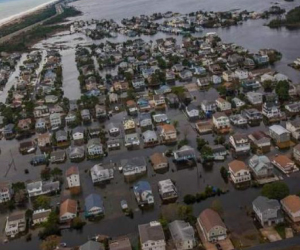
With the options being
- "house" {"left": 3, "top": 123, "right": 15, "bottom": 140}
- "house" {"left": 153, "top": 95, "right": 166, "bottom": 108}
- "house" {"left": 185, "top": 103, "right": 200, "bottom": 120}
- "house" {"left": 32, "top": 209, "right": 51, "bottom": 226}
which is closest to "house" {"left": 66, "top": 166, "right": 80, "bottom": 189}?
"house" {"left": 32, "top": 209, "right": 51, "bottom": 226}

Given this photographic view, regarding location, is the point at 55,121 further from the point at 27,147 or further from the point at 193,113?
the point at 193,113

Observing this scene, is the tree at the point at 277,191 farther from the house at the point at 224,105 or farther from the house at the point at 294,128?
the house at the point at 224,105

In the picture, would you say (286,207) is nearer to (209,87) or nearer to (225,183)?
(225,183)

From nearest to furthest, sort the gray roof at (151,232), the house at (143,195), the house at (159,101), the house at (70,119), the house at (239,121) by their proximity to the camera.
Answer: the gray roof at (151,232) → the house at (143,195) → the house at (239,121) → the house at (70,119) → the house at (159,101)

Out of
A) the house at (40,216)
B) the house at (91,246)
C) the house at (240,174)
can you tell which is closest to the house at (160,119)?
the house at (240,174)

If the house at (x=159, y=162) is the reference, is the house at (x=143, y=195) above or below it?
above

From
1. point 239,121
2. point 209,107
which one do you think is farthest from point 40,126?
point 239,121

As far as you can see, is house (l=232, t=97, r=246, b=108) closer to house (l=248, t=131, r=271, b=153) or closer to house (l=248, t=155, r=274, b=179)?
house (l=248, t=131, r=271, b=153)
